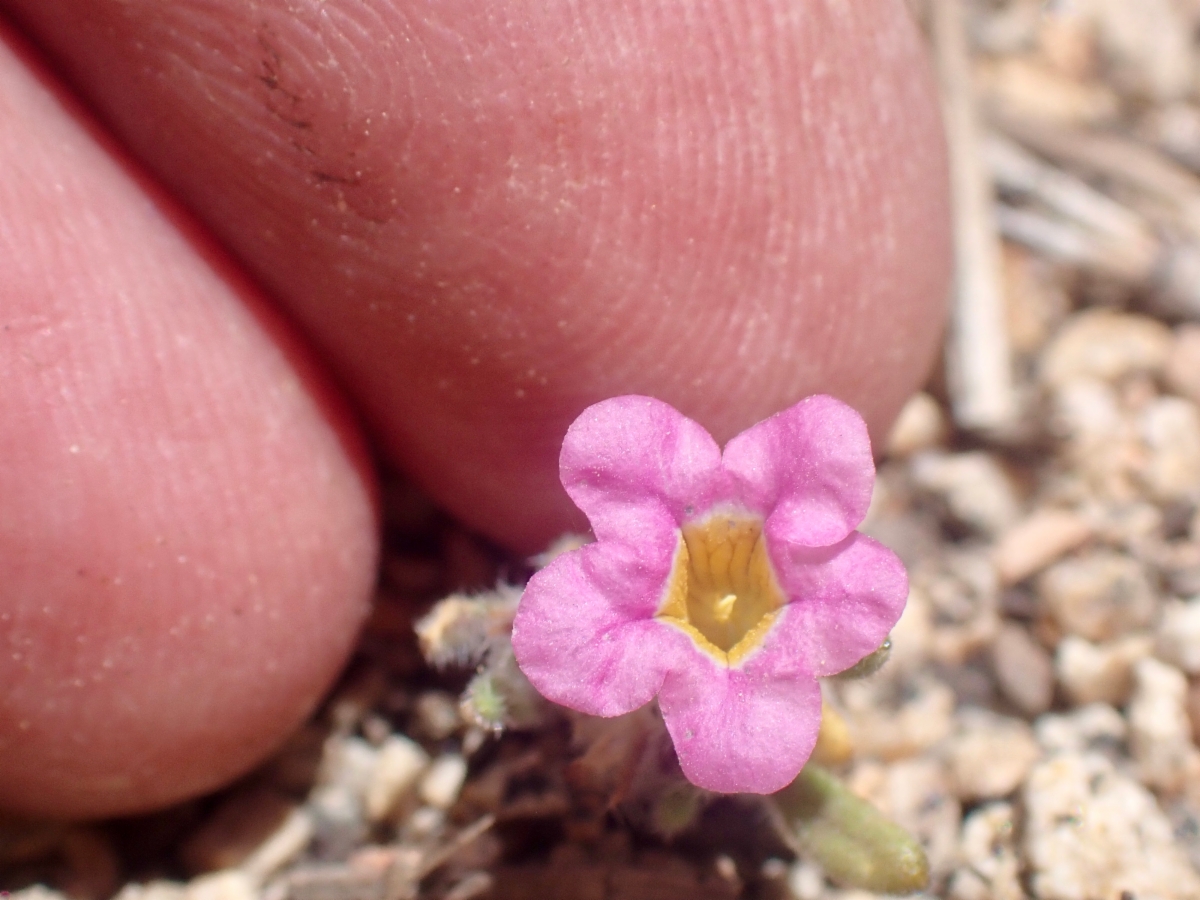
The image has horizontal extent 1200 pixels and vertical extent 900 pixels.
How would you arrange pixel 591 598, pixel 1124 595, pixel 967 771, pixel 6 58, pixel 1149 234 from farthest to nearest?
pixel 1149 234, pixel 1124 595, pixel 967 771, pixel 6 58, pixel 591 598

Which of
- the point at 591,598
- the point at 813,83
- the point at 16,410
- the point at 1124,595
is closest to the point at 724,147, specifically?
the point at 813,83

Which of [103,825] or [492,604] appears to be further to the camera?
[103,825]

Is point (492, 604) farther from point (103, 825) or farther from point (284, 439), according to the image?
point (103, 825)

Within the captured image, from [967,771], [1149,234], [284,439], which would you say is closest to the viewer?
[284,439]

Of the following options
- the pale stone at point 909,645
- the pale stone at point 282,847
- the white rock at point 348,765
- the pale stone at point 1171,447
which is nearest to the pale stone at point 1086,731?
the pale stone at point 909,645

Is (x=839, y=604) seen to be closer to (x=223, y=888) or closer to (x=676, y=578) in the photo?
(x=676, y=578)
